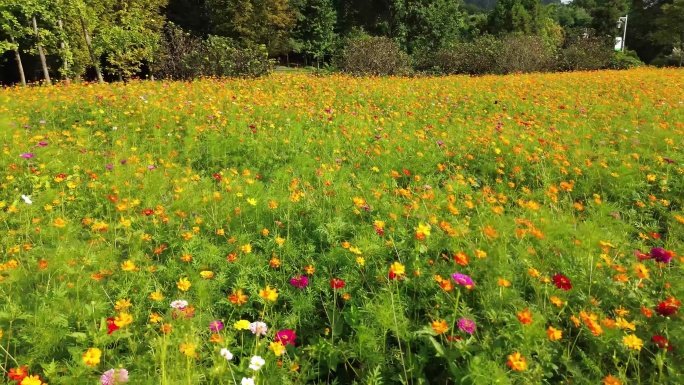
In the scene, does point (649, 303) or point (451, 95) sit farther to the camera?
point (451, 95)

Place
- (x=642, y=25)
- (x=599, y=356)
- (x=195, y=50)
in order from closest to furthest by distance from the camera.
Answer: (x=599, y=356)
(x=195, y=50)
(x=642, y=25)

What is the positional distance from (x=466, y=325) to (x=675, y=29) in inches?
1324

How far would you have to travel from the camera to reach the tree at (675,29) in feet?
81.1

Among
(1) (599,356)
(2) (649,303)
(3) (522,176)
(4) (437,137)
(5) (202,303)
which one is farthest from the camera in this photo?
(4) (437,137)

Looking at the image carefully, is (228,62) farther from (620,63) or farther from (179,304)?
(620,63)

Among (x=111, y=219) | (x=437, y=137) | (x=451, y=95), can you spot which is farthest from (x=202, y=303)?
(x=451, y=95)

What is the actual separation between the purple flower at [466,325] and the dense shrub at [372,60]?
13956mm

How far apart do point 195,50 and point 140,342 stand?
12910 mm

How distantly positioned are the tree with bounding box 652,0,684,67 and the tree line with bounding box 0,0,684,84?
0.20ft

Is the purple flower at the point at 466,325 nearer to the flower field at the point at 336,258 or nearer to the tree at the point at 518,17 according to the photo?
the flower field at the point at 336,258

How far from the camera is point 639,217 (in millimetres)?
3447

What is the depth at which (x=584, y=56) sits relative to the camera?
20.1 m

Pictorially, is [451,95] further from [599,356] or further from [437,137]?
[599,356]

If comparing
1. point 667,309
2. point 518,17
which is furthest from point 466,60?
point 667,309
